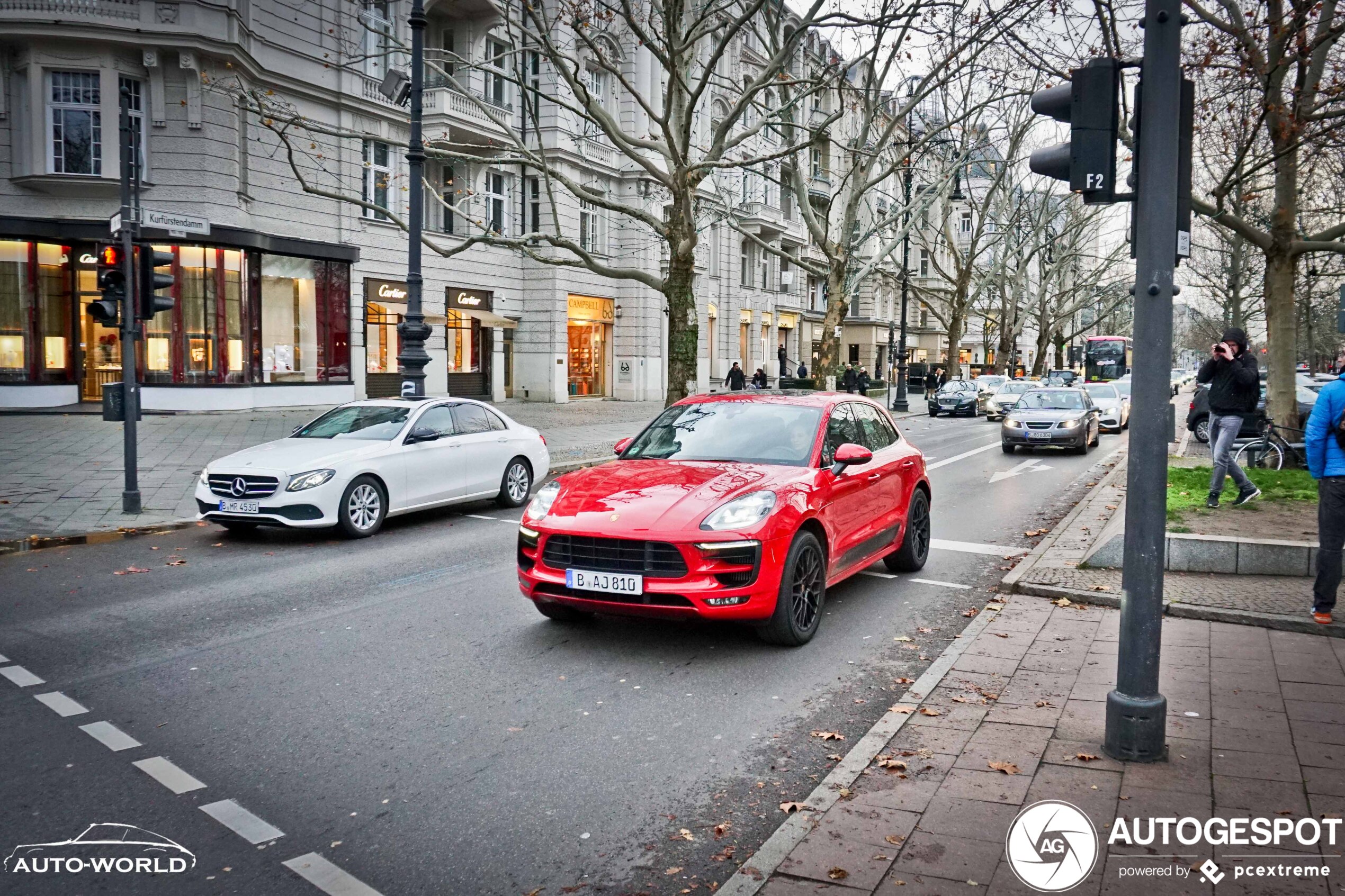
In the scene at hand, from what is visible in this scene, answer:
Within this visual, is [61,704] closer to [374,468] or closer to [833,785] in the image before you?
[833,785]

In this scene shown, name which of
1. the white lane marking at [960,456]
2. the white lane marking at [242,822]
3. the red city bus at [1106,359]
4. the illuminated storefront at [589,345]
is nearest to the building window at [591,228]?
the illuminated storefront at [589,345]

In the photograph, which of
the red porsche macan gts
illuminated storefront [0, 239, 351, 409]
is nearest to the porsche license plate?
the red porsche macan gts

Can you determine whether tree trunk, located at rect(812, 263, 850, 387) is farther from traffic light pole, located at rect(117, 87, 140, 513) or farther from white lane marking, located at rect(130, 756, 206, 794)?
white lane marking, located at rect(130, 756, 206, 794)

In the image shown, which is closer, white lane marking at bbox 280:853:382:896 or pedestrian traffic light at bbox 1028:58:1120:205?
white lane marking at bbox 280:853:382:896

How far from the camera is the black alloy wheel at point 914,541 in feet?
28.7

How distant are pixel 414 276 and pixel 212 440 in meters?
6.46

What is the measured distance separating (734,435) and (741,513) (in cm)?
139

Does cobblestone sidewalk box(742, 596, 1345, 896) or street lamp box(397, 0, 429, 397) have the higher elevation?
street lamp box(397, 0, 429, 397)

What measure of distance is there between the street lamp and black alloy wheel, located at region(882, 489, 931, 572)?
8.55 meters

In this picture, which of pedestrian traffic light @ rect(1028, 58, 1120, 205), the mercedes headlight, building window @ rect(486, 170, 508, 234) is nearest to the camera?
pedestrian traffic light @ rect(1028, 58, 1120, 205)

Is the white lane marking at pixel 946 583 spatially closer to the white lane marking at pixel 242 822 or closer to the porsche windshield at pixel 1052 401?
the white lane marking at pixel 242 822

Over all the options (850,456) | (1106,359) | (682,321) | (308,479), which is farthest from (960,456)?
(1106,359)

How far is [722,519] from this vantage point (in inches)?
237

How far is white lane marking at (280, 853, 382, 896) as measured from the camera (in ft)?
11.3
